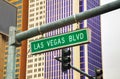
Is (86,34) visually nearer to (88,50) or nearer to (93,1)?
(88,50)

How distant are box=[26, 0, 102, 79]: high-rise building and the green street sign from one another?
151 m

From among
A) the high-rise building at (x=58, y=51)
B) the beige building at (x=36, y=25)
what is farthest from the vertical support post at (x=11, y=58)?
the beige building at (x=36, y=25)

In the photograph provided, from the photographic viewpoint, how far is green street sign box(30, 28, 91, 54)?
1252cm

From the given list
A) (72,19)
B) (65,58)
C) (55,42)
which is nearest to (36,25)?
(65,58)

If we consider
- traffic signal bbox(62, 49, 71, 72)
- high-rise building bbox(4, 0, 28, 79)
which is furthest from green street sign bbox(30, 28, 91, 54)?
high-rise building bbox(4, 0, 28, 79)

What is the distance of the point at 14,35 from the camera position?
14375mm

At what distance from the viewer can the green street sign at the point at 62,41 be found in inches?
493

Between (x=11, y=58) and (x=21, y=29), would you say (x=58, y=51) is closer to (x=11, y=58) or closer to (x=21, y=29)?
(x=21, y=29)

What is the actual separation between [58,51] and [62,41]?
531 feet

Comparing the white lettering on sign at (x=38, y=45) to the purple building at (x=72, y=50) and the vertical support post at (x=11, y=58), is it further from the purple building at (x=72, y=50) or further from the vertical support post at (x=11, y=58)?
the purple building at (x=72, y=50)

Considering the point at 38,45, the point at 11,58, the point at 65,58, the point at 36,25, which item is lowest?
the point at 11,58

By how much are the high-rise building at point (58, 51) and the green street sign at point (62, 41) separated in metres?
151

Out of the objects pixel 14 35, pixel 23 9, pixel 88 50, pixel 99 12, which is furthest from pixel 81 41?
pixel 23 9

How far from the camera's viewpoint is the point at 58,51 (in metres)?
175
